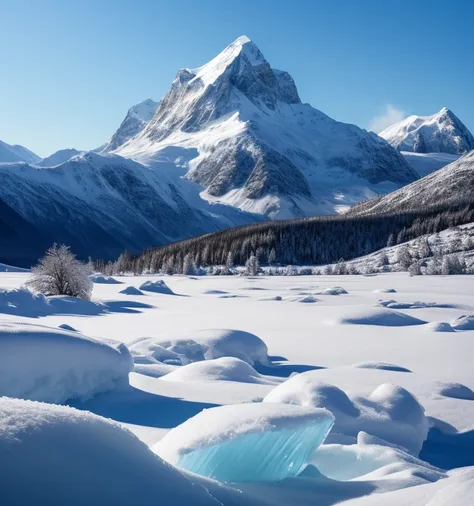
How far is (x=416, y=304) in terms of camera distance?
32.7 m

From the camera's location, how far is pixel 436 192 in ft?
514

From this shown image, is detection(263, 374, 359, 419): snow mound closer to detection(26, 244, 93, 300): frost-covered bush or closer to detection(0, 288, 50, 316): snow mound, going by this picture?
detection(0, 288, 50, 316): snow mound

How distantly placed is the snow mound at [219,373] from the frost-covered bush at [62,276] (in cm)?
2422

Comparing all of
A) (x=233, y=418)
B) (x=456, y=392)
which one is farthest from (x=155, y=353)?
(x=233, y=418)

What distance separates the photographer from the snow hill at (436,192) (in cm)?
14775

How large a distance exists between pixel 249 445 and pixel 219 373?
6.22 meters

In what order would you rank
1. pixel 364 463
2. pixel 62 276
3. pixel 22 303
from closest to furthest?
pixel 364 463, pixel 22 303, pixel 62 276

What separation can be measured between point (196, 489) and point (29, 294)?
26.9m

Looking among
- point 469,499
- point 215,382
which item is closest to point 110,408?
point 215,382

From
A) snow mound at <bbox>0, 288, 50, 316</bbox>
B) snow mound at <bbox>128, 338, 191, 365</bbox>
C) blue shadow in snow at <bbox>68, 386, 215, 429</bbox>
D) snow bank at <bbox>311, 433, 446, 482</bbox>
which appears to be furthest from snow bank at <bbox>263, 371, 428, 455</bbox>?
snow mound at <bbox>0, 288, 50, 316</bbox>

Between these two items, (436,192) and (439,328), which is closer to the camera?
(439,328)

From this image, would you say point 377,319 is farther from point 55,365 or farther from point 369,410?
point 55,365

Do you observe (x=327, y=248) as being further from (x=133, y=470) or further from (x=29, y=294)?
(x=133, y=470)

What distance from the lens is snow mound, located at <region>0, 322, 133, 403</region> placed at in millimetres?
7945
